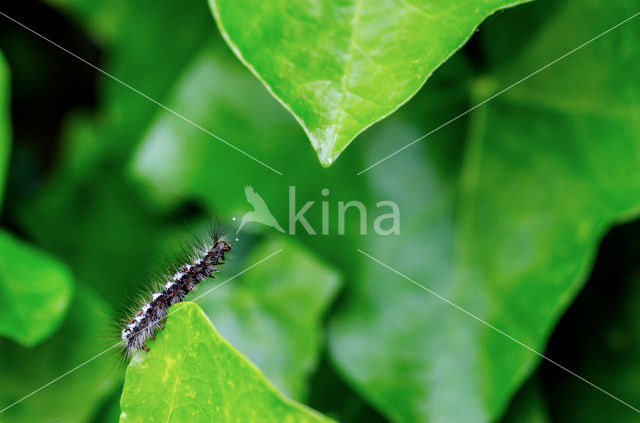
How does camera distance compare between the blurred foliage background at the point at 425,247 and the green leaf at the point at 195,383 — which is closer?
the green leaf at the point at 195,383

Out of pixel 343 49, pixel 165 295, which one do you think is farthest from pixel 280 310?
pixel 343 49

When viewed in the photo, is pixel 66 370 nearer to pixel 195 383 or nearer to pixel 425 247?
pixel 195 383

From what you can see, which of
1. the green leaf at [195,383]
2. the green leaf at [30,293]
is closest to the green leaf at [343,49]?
the green leaf at [195,383]

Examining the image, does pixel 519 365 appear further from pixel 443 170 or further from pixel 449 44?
pixel 449 44

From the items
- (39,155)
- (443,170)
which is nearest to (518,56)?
(443,170)

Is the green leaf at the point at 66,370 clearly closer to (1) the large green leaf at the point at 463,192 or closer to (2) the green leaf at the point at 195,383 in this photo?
(1) the large green leaf at the point at 463,192

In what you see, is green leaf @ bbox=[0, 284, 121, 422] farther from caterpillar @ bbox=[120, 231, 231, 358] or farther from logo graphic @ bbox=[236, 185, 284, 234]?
logo graphic @ bbox=[236, 185, 284, 234]
